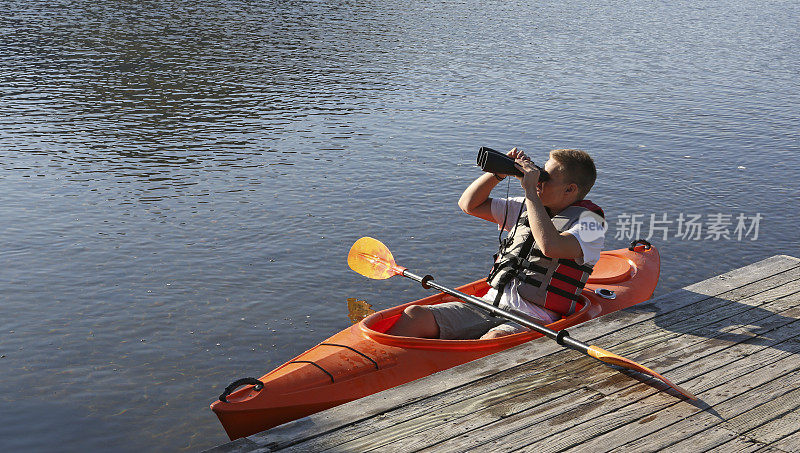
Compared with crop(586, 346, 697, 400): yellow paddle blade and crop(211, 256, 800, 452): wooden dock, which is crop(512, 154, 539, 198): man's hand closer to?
crop(211, 256, 800, 452): wooden dock

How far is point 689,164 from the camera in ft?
30.9

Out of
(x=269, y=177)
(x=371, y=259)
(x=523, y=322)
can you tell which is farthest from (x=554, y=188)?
(x=269, y=177)

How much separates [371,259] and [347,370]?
1563 millimetres

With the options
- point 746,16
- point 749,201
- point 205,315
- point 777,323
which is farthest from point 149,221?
point 746,16

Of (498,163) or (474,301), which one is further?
(474,301)

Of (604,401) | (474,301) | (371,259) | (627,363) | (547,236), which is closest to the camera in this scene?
(604,401)

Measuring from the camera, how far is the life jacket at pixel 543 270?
3.98 m

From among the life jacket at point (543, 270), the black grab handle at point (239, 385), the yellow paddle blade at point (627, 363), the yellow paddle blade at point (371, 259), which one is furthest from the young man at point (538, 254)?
the yellow paddle blade at point (371, 259)

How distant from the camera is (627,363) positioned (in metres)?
3.32

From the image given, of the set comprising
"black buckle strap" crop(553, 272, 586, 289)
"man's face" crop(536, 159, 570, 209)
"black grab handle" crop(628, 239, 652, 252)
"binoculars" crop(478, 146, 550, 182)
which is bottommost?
"black grab handle" crop(628, 239, 652, 252)

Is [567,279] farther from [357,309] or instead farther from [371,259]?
[357,309]

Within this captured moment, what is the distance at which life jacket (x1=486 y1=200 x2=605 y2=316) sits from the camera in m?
3.98

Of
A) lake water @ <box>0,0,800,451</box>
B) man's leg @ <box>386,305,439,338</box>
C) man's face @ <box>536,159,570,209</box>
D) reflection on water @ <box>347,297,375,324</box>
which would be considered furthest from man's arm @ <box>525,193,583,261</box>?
reflection on water @ <box>347,297,375,324</box>

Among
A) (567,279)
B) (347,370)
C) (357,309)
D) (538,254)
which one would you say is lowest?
(357,309)
